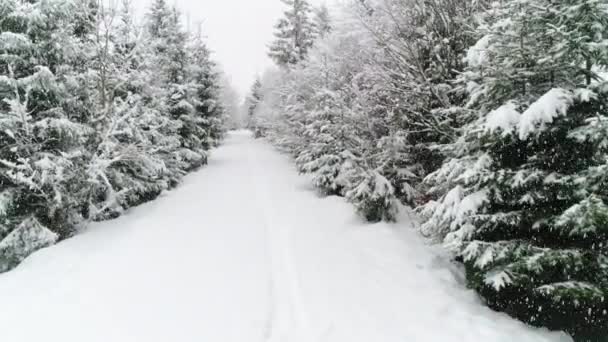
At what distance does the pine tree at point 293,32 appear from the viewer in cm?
2862

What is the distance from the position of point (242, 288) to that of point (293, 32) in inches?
1004

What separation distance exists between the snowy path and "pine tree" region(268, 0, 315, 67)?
2035cm

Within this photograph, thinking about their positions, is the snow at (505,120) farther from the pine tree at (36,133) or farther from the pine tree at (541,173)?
the pine tree at (36,133)

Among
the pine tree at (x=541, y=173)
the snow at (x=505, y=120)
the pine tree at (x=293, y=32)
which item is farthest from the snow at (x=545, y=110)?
the pine tree at (x=293, y=32)

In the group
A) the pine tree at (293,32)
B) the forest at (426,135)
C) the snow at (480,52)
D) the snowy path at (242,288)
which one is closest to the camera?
the forest at (426,135)

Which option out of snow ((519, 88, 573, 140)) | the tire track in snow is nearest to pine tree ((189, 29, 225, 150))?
the tire track in snow

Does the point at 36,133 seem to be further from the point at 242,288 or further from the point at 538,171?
the point at 538,171

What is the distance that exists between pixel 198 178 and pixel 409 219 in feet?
41.8

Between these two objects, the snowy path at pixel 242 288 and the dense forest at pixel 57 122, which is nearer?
the snowy path at pixel 242 288

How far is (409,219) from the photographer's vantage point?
10438 millimetres

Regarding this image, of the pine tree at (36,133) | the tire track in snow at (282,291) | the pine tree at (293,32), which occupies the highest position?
the pine tree at (293,32)

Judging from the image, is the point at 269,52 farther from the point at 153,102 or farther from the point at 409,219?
the point at 409,219

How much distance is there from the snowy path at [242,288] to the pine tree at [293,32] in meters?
20.4

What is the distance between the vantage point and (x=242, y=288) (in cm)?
683
